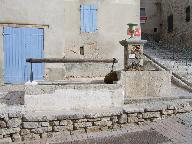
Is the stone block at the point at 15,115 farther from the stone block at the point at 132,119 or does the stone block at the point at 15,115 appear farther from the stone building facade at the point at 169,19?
the stone building facade at the point at 169,19

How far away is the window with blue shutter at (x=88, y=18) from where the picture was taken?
14789 mm

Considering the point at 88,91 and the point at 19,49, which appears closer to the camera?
the point at 88,91

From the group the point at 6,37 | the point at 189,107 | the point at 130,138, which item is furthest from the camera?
the point at 6,37

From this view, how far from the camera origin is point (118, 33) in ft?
49.6

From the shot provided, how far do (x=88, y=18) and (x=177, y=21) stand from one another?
1036 cm

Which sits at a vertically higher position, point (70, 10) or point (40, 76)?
point (70, 10)

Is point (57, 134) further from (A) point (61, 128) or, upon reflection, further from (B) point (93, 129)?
(B) point (93, 129)

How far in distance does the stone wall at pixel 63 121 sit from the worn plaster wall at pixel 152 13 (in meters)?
18.8

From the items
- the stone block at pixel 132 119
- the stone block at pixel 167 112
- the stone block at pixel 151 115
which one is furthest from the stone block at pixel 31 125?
the stone block at pixel 167 112

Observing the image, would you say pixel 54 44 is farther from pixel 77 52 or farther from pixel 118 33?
pixel 118 33

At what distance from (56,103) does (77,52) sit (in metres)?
8.22

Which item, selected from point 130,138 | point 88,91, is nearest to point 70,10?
point 88,91

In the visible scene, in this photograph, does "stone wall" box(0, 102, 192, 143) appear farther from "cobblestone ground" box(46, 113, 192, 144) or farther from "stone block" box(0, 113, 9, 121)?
"cobblestone ground" box(46, 113, 192, 144)

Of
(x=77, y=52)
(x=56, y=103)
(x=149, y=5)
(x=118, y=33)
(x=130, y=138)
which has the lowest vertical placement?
(x=130, y=138)
